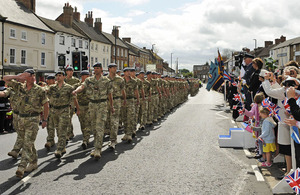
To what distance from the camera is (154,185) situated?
17.6 feet

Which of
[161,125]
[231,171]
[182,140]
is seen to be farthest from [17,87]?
[161,125]

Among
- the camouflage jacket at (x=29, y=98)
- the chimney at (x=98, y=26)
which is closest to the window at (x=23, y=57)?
the chimney at (x=98, y=26)

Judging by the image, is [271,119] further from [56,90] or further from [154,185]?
[56,90]

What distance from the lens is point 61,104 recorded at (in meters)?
7.77

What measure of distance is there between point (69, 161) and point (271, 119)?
4.65 metres

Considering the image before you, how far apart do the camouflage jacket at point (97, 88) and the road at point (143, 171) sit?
1516mm

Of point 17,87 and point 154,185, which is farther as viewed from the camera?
point 17,87

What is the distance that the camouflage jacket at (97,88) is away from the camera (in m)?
7.57

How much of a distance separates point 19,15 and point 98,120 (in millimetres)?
33756

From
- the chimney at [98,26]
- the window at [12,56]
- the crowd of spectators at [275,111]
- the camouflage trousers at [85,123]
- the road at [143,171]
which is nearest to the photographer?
the crowd of spectators at [275,111]

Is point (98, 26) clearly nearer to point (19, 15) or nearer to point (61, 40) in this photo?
point (61, 40)

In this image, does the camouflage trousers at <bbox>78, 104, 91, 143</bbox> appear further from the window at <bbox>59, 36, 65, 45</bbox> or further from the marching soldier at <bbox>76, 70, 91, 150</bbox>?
the window at <bbox>59, 36, 65, 45</bbox>

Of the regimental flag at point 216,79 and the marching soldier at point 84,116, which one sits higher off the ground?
the regimental flag at point 216,79

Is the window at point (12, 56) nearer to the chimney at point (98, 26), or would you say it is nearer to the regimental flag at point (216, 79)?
the regimental flag at point (216, 79)
